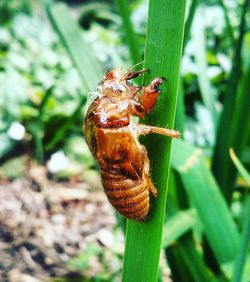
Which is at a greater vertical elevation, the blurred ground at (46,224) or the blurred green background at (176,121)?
the blurred green background at (176,121)

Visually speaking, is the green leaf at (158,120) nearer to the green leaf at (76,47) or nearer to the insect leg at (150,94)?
the insect leg at (150,94)

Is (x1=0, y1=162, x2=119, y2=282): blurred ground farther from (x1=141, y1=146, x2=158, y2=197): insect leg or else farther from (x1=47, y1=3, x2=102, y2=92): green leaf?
(x1=141, y1=146, x2=158, y2=197): insect leg

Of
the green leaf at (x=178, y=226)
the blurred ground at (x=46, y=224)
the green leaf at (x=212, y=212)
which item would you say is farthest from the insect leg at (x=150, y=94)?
the blurred ground at (x=46, y=224)

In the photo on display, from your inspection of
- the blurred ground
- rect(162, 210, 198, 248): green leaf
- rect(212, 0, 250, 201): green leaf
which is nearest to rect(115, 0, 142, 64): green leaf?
rect(212, 0, 250, 201): green leaf

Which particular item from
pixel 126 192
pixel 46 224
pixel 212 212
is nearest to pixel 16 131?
pixel 46 224

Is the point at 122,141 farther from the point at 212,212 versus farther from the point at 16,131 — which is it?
the point at 16,131

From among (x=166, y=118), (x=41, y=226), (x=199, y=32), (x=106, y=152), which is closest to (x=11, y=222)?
(x=41, y=226)

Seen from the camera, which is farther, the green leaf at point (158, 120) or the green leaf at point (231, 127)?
the green leaf at point (231, 127)
